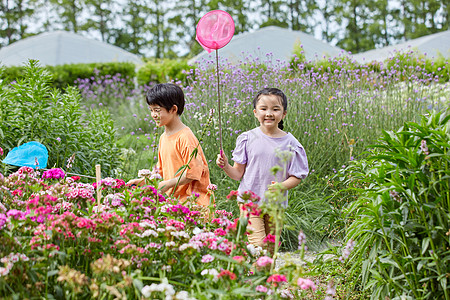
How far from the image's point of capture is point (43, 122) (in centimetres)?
370

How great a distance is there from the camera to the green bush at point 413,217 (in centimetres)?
209

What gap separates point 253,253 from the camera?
6.20 ft

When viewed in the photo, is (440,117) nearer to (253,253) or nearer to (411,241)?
(411,241)

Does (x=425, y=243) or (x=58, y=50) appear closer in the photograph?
(x=425, y=243)

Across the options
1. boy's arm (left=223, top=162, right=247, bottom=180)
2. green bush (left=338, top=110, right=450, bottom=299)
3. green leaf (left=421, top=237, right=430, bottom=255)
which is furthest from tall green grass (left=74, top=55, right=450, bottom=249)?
green leaf (left=421, top=237, right=430, bottom=255)

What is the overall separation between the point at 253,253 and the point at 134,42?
32.1 meters

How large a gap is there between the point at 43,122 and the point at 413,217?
297cm

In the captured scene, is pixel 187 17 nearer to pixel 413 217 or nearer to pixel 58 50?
pixel 58 50

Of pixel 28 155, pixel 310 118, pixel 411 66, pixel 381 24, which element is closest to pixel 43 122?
pixel 28 155

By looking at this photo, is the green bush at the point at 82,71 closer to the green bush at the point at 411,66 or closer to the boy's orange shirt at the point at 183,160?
the green bush at the point at 411,66

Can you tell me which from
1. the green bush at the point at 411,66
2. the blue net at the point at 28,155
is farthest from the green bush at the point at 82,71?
the blue net at the point at 28,155

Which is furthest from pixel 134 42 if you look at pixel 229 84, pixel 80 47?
pixel 229 84

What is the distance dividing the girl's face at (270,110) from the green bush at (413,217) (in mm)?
819

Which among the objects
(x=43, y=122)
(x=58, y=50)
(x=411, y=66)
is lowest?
(x=43, y=122)
